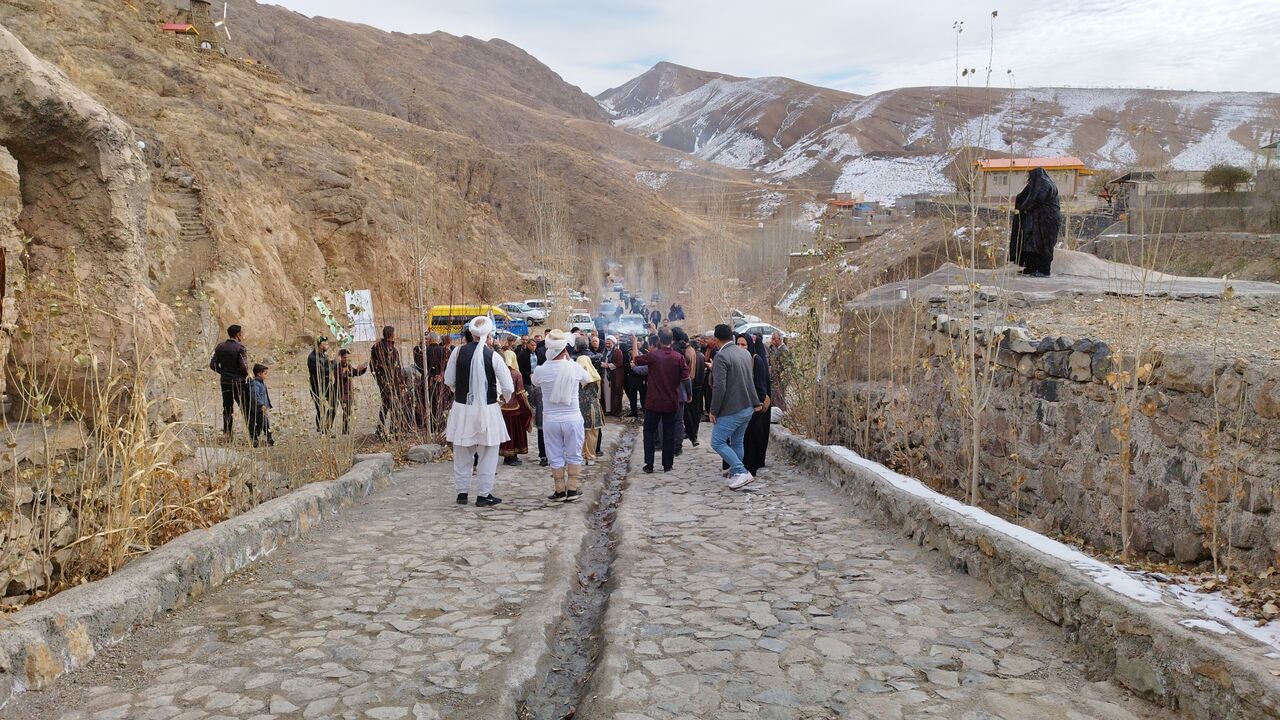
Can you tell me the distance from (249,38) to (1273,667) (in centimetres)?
11713

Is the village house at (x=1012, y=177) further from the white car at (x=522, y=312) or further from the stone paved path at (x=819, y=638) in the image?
the white car at (x=522, y=312)

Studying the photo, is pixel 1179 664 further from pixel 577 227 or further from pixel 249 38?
pixel 249 38

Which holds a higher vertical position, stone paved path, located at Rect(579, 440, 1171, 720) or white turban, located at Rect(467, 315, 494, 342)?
white turban, located at Rect(467, 315, 494, 342)

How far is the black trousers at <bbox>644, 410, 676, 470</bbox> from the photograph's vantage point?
9.80 meters

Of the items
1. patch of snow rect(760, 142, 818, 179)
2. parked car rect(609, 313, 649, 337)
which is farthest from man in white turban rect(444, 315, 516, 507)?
patch of snow rect(760, 142, 818, 179)

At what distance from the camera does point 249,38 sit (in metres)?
102

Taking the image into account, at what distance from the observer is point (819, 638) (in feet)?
14.6

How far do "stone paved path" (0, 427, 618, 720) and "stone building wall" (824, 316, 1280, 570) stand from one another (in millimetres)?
3658

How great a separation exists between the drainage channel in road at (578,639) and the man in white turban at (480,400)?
1086 mm

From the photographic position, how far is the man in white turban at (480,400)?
25.1 feet

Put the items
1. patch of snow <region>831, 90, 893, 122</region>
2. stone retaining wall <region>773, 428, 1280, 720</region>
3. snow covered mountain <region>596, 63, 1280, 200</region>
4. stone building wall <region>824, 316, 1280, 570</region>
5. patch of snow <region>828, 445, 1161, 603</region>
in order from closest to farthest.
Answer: stone retaining wall <region>773, 428, 1280, 720</region> < patch of snow <region>828, 445, 1161, 603</region> < stone building wall <region>824, 316, 1280, 570</region> < snow covered mountain <region>596, 63, 1280, 200</region> < patch of snow <region>831, 90, 893, 122</region>

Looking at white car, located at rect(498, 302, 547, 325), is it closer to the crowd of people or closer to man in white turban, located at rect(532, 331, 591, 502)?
the crowd of people

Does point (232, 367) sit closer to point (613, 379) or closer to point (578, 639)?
point (578, 639)

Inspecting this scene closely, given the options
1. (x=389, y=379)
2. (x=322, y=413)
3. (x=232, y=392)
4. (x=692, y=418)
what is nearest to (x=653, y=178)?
(x=692, y=418)
